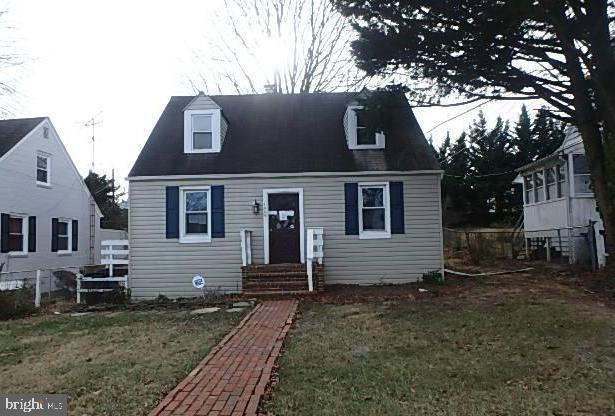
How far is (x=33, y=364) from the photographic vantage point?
6.76m

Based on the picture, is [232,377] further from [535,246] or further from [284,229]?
[535,246]

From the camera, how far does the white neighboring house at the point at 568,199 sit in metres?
17.0

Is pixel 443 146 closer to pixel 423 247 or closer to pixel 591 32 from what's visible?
pixel 423 247

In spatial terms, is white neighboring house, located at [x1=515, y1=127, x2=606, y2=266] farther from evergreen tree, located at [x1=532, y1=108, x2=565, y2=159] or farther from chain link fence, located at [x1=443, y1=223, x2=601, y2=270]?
evergreen tree, located at [x1=532, y1=108, x2=565, y2=159]

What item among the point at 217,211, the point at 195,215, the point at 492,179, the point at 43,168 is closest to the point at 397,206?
the point at 217,211

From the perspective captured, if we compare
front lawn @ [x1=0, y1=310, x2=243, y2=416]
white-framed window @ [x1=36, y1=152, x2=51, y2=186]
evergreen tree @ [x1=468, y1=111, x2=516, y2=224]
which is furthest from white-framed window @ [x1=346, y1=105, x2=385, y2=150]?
evergreen tree @ [x1=468, y1=111, x2=516, y2=224]

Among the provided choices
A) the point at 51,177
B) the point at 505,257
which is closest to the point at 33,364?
the point at 51,177

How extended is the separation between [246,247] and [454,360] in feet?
27.0

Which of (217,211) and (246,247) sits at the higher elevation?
(217,211)

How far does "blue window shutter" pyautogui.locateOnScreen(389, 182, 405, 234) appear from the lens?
46.1 feet

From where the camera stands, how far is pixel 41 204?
63.1 feet

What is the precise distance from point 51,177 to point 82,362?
1537 centimetres

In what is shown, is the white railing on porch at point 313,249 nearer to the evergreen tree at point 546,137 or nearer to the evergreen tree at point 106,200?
the evergreen tree at point 106,200

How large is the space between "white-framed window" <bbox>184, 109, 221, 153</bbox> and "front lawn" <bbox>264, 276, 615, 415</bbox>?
6.66 metres
